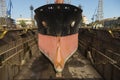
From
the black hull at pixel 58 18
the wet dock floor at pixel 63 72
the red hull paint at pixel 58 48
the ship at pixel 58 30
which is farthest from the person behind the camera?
the black hull at pixel 58 18

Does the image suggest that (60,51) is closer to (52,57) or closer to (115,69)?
(52,57)

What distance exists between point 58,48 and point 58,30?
118 cm

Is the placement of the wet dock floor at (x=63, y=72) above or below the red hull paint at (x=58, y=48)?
below

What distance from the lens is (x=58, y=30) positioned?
10930 mm

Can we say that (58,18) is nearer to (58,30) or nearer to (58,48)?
(58,30)

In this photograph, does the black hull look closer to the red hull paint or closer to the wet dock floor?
the red hull paint

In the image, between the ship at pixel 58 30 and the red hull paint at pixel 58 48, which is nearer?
the red hull paint at pixel 58 48

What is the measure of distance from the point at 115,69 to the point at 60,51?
323cm

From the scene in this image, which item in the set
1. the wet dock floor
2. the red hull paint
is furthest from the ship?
the wet dock floor

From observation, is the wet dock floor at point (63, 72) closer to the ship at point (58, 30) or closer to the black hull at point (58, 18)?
the ship at point (58, 30)

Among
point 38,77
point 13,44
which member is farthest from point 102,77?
point 13,44

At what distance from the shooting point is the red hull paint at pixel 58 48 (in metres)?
9.81

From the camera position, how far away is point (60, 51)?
33.9 feet

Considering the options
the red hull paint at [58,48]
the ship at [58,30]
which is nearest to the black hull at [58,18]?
the ship at [58,30]
